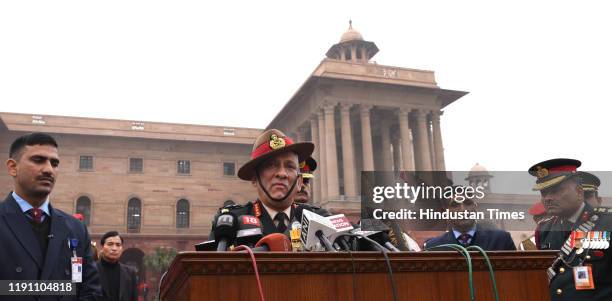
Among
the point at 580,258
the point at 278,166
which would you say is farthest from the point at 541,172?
the point at 278,166

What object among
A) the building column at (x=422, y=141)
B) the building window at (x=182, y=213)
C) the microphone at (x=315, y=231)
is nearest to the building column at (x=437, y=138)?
the building column at (x=422, y=141)

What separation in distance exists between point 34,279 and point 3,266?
8.4 inches

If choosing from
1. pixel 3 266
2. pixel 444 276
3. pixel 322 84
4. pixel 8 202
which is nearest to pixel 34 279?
pixel 3 266

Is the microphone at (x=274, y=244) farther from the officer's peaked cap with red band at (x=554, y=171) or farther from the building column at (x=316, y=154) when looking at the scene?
the building column at (x=316, y=154)

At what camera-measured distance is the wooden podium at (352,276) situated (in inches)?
85.4

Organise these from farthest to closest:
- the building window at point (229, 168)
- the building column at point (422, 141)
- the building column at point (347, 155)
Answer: the building window at point (229, 168) < the building column at point (422, 141) < the building column at point (347, 155)

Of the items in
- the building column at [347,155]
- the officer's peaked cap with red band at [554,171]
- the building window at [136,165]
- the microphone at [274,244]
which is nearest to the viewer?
the microphone at [274,244]

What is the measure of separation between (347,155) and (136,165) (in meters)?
18.2

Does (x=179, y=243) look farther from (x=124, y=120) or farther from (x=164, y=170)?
(x=124, y=120)

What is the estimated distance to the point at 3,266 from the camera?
375cm

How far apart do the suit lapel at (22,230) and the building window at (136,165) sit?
137 feet

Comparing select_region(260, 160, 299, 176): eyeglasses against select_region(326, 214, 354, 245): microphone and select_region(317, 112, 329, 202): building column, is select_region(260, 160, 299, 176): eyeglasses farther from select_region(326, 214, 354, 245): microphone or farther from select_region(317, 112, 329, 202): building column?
select_region(317, 112, 329, 202): building column

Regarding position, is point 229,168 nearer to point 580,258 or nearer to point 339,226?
point 580,258

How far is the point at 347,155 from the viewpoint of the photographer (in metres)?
35.6
